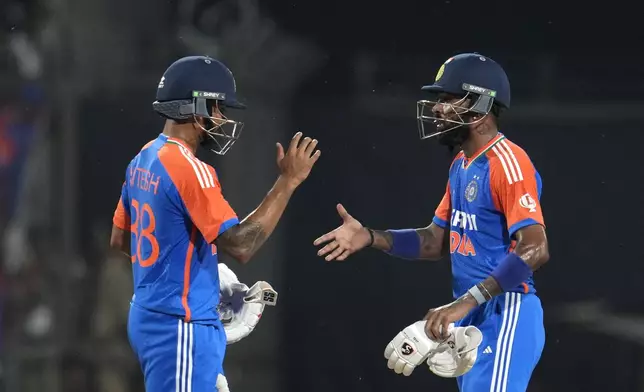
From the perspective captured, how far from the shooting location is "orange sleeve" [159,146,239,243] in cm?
397

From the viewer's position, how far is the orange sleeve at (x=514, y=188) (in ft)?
13.6

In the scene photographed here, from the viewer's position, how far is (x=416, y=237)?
16.0 ft

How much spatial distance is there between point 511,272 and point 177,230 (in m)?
1.22

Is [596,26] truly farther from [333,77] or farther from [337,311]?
[337,311]

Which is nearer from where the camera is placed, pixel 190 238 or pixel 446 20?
pixel 190 238

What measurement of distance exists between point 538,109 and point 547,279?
2.84ft

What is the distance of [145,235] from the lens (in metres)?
4.08

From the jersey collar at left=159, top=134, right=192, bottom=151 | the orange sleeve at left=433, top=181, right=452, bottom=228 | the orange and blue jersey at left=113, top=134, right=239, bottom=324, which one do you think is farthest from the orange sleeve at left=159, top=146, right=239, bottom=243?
the orange sleeve at left=433, top=181, right=452, bottom=228

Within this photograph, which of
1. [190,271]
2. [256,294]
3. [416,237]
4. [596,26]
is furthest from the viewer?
[596,26]

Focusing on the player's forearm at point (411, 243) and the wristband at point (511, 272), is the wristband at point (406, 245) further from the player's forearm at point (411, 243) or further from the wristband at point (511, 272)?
the wristband at point (511, 272)

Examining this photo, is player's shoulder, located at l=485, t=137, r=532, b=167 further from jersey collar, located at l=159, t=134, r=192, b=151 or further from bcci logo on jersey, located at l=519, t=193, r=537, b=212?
jersey collar, located at l=159, t=134, r=192, b=151

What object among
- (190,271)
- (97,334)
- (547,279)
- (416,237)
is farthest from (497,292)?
(97,334)

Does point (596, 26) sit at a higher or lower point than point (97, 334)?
higher

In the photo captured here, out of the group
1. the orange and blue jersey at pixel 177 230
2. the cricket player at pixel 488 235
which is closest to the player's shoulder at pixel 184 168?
the orange and blue jersey at pixel 177 230
